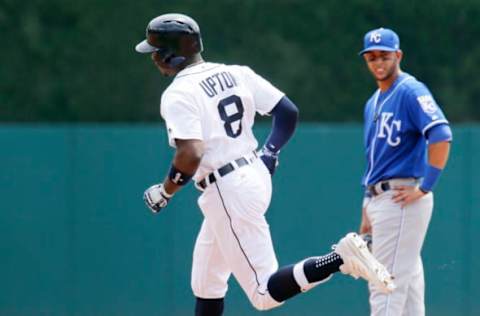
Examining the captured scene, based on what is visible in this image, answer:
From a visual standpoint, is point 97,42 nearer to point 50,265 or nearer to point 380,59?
point 50,265

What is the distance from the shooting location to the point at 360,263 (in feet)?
19.7

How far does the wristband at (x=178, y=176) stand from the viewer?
6137 mm

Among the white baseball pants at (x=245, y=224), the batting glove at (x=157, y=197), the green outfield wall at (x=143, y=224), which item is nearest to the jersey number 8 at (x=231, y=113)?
the white baseball pants at (x=245, y=224)

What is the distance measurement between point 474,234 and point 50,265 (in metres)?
3.40

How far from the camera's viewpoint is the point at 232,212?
6.25 metres

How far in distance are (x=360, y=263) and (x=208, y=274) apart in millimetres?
1024

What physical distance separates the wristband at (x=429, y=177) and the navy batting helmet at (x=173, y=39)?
149 cm

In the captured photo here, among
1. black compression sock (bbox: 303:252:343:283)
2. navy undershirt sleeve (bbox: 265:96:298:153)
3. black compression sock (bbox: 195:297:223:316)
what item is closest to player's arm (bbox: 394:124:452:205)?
navy undershirt sleeve (bbox: 265:96:298:153)

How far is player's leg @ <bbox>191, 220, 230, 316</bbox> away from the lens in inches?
259

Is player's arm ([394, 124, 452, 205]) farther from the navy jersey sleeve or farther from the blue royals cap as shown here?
the blue royals cap

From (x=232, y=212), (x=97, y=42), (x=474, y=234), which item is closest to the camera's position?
(x=232, y=212)

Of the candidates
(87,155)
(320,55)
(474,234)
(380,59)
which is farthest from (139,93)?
(380,59)

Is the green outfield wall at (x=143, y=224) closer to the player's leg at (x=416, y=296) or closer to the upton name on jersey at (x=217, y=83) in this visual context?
the player's leg at (x=416, y=296)

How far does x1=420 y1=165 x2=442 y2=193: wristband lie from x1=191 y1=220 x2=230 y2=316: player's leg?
1.22 meters
